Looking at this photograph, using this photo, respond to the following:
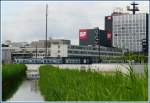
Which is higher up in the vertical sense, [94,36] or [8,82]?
[94,36]

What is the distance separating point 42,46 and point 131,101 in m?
54.6

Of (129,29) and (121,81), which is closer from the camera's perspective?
(121,81)

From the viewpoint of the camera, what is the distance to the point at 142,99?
396 centimetres

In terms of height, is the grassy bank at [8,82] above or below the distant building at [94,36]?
below

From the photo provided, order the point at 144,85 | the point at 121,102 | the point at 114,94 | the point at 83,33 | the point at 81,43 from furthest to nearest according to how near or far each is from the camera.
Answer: the point at 81,43 < the point at 83,33 < the point at 114,94 < the point at 144,85 < the point at 121,102

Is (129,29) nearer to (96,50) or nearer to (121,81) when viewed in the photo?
(96,50)

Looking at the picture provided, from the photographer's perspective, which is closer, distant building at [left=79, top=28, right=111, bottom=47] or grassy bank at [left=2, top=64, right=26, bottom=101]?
grassy bank at [left=2, top=64, right=26, bottom=101]

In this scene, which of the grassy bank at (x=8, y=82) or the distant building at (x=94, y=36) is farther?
the distant building at (x=94, y=36)

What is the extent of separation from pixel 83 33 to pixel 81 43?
7.72 meters

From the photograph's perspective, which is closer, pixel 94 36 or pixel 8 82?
pixel 8 82

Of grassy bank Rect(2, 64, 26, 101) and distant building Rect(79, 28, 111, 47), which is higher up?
distant building Rect(79, 28, 111, 47)

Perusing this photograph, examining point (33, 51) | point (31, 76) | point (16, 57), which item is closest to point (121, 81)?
point (31, 76)

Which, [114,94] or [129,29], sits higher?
[129,29]

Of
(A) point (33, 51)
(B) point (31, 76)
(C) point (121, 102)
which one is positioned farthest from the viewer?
(A) point (33, 51)
